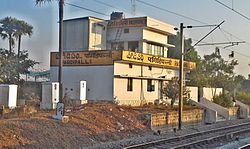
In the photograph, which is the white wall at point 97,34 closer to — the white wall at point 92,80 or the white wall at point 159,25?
the white wall at point 159,25

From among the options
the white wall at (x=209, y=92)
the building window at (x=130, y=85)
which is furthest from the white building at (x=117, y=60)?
the white wall at (x=209, y=92)

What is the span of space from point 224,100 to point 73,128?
3226 cm

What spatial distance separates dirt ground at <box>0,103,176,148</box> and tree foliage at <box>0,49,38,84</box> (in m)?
14.8

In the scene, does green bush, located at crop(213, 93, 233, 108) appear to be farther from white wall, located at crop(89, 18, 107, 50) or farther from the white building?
white wall, located at crop(89, 18, 107, 50)

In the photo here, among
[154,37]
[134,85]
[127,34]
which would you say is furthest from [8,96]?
[154,37]

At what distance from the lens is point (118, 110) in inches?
1146

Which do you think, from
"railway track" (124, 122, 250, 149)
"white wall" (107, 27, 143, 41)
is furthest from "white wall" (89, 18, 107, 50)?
"railway track" (124, 122, 250, 149)

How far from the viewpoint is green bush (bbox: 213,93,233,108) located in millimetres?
49088

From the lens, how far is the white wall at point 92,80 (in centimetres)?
3569

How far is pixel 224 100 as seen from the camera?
5044 cm

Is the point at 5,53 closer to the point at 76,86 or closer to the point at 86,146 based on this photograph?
the point at 76,86

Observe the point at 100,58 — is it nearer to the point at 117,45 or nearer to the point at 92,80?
the point at 92,80

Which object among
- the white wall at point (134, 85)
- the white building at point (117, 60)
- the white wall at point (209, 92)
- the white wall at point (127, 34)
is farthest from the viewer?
the white wall at point (209, 92)

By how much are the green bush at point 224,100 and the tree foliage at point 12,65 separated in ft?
72.4
